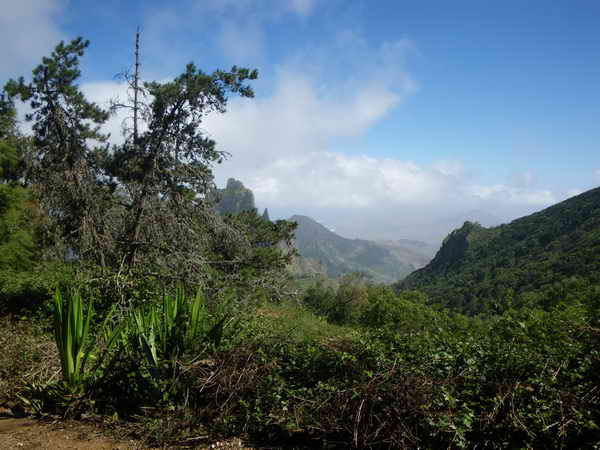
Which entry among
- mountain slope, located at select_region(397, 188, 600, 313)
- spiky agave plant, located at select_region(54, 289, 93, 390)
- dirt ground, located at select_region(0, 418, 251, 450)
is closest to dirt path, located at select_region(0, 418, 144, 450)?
dirt ground, located at select_region(0, 418, 251, 450)

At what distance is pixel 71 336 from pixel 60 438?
0.90 meters

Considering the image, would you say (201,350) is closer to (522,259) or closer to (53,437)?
(53,437)

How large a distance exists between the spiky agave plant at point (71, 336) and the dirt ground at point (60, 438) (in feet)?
1.24

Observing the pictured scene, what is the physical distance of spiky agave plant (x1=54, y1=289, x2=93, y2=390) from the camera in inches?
141

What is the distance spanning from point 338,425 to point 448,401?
35.5 inches

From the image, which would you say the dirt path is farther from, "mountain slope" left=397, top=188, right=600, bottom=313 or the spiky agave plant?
→ "mountain slope" left=397, top=188, right=600, bottom=313

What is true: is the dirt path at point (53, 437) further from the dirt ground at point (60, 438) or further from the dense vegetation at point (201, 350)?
the dense vegetation at point (201, 350)

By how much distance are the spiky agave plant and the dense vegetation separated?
14mm

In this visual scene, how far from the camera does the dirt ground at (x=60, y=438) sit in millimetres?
3094

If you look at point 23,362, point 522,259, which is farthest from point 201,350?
point 522,259

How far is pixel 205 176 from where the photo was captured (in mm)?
7816

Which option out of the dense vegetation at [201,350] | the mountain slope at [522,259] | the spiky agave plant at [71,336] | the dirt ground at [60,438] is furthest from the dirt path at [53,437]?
the mountain slope at [522,259]

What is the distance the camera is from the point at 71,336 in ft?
12.0

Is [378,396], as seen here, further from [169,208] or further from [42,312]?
[42,312]
